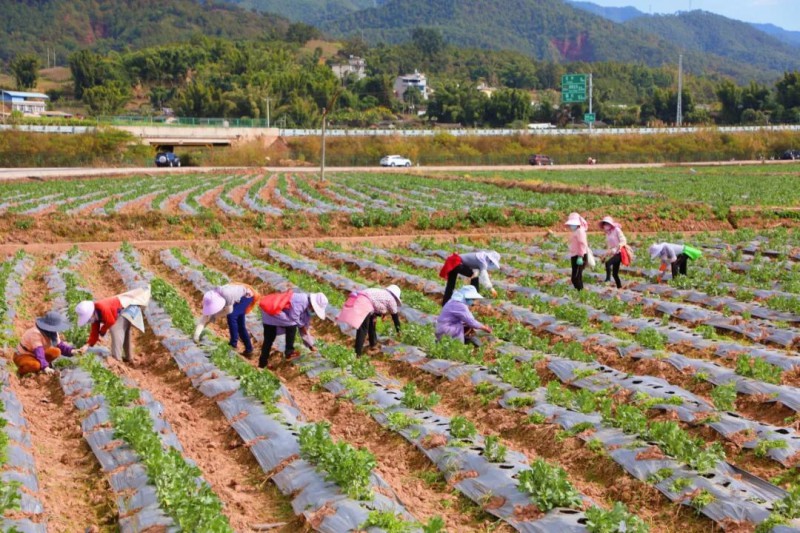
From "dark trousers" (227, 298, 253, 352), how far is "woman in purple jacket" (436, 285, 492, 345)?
2.80 metres

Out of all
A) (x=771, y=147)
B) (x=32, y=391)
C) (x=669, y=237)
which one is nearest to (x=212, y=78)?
(x=771, y=147)

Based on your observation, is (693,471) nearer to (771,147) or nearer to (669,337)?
(669,337)

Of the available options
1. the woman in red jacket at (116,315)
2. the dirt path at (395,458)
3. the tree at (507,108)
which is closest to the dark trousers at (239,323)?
the dirt path at (395,458)

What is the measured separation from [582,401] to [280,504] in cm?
364

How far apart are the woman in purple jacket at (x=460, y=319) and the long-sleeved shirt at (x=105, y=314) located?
14.9ft

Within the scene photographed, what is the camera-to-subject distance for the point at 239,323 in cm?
1340

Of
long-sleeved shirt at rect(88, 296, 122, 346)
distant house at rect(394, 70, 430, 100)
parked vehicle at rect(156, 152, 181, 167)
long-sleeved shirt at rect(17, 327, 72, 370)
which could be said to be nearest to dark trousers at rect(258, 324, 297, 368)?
long-sleeved shirt at rect(88, 296, 122, 346)

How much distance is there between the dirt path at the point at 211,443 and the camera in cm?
808

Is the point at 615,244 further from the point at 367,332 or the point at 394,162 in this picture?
the point at 394,162

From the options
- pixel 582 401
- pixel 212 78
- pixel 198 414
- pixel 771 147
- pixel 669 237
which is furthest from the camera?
pixel 212 78

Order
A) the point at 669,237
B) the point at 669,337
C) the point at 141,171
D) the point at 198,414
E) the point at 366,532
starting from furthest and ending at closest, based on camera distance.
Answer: the point at 141,171, the point at 669,237, the point at 669,337, the point at 198,414, the point at 366,532

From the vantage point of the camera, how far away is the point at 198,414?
35.8 ft

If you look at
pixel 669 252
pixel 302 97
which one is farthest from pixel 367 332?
pixel 302 97

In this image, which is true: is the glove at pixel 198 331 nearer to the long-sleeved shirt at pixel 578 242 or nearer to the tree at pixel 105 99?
the long-sleeved shirt at pixel 578 242
